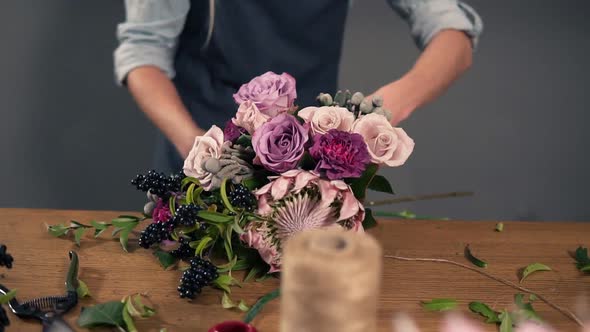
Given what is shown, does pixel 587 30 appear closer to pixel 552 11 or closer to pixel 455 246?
pixel 552 11

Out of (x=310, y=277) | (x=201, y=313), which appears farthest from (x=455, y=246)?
(x=310, y=277)

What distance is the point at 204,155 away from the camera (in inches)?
30.6

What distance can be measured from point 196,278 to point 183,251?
0.09 meters

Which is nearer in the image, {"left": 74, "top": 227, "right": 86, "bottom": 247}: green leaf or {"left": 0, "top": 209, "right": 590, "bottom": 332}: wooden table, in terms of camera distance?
{"left": 0, "top": 209, "right": 590, "bottom": 332}: wooden table

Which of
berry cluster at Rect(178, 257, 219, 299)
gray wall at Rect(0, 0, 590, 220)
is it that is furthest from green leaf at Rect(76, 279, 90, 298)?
gray wall at Rect(0, 0, 590, 220)

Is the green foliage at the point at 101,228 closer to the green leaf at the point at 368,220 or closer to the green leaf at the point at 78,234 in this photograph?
the green leaf at the point at 78,234

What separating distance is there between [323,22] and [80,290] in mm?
886

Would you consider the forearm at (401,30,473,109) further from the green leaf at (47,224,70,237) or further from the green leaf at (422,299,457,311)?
the green leaf at (47,224,70,237)

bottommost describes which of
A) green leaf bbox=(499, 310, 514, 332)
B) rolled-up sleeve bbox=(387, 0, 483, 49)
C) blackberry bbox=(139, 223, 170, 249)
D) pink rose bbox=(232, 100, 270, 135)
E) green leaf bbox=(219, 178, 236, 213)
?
green leaf bbox=(499, 310, 514, 332)

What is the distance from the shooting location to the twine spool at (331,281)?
28 cm

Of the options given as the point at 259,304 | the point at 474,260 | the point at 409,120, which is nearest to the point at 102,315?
the point at 259,304

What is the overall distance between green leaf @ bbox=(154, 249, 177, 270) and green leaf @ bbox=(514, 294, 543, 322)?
0.43 meters

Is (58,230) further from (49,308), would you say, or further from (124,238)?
(49,308)

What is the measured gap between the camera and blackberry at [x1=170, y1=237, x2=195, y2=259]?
792mm
